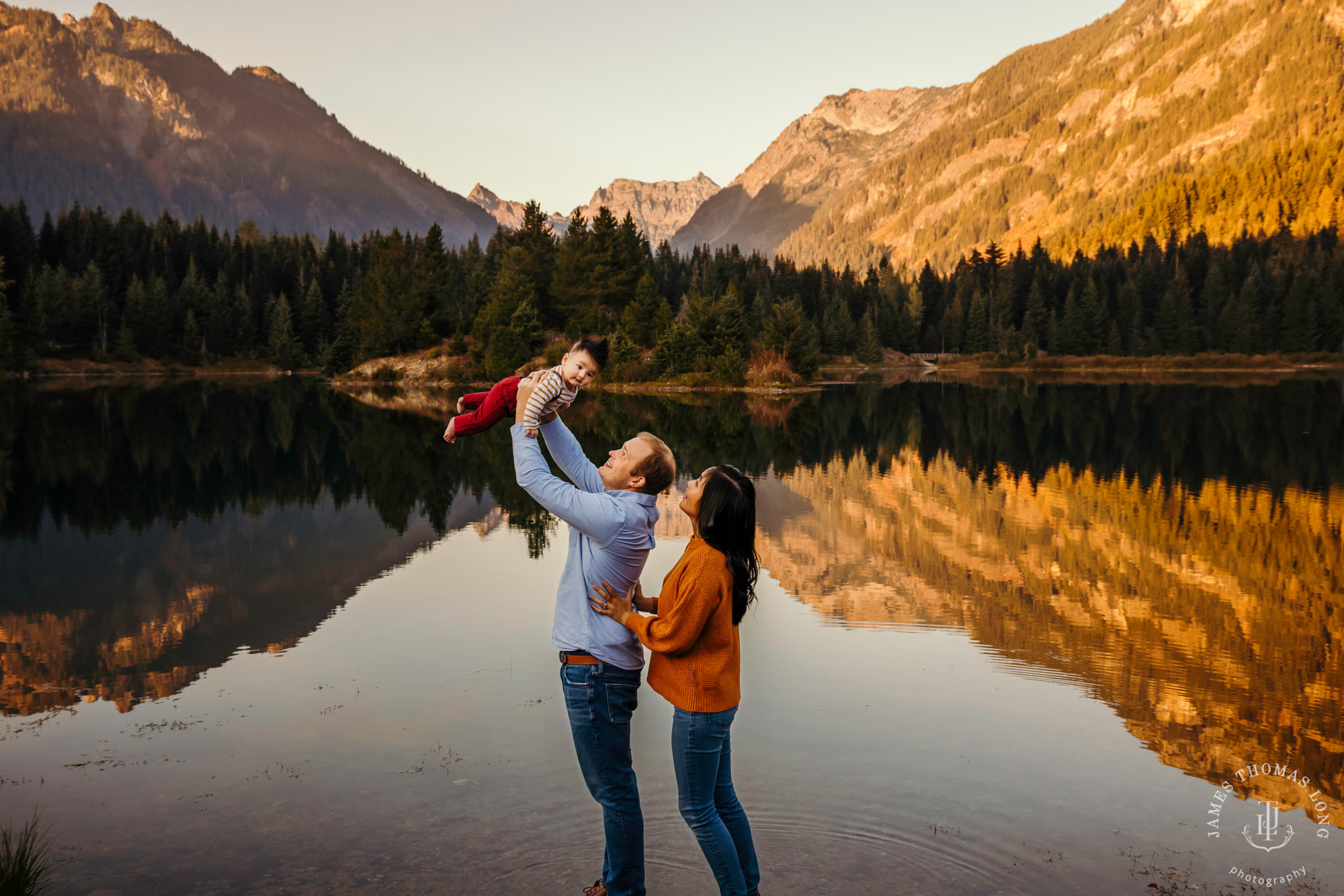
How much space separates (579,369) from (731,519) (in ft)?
3.39

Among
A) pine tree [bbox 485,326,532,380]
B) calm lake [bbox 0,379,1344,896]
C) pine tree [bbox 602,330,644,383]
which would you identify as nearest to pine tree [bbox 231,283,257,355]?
pine tree [bbox 485,326,532,380]

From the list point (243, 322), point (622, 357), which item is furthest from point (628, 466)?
point (243, 322)

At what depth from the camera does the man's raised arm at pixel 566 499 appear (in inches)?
167

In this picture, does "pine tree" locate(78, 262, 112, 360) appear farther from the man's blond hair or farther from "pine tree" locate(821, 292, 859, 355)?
the man's blond hair

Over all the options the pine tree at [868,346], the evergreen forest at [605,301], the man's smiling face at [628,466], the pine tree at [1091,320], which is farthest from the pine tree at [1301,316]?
the man's smiling face at [628,466]

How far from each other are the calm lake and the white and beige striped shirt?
2.65 meters

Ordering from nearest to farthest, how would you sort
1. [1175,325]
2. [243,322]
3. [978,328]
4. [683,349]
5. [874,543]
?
[874,543] → [683,349] → [243,322] → [1175,325] → [978,328]

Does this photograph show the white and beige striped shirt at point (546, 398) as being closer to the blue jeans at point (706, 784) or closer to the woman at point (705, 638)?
the woman at point (705, 638)

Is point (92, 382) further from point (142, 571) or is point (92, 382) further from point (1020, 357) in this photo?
point (1020, 357)

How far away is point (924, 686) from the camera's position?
335 inches

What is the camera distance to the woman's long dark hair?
4.36m

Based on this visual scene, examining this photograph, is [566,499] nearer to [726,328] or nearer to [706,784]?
[706,784]

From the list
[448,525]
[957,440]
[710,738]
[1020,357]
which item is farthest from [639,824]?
[1020,357]

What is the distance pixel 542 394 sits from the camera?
417 cm
